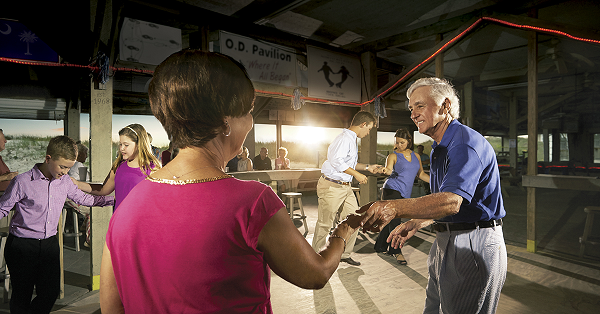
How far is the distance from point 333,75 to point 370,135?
1.50 meters

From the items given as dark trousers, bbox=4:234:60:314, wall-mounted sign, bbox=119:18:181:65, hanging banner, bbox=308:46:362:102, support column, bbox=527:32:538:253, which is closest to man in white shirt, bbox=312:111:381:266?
hanging banner, bbox=308:46:362:102

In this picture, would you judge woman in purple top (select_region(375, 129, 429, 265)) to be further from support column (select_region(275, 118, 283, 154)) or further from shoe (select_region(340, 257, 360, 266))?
support column (select_region(275, 118, 283, 154))

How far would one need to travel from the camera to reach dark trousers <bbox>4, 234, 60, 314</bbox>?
258cm

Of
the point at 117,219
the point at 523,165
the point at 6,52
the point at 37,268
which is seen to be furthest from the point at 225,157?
the point at 523,165

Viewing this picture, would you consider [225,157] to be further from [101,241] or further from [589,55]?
[589,55]

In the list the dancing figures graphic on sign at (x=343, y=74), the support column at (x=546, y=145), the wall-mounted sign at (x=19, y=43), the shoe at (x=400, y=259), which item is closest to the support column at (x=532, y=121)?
the shoe at (x=400, y=259)

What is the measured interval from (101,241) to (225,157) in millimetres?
3823

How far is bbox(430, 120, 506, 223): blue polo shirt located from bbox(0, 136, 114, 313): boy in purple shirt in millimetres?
2944

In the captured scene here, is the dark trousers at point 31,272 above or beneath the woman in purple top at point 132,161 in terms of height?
beneath

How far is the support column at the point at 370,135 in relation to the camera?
257 inches

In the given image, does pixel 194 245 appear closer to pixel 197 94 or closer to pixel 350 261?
pixel 197 94

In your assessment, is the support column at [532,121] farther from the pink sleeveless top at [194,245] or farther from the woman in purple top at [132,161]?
→ the pink sleeveless top at [194,245]

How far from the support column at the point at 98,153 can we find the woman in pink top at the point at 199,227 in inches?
140

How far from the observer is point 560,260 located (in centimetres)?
464
